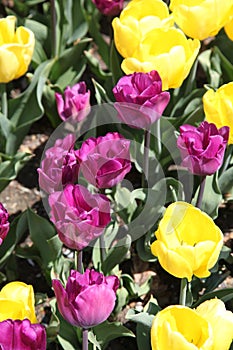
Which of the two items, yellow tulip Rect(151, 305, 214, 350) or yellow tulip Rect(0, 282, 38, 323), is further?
yellow tulip Rect(0, 282, 38, 323)

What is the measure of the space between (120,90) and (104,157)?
21 centimetres

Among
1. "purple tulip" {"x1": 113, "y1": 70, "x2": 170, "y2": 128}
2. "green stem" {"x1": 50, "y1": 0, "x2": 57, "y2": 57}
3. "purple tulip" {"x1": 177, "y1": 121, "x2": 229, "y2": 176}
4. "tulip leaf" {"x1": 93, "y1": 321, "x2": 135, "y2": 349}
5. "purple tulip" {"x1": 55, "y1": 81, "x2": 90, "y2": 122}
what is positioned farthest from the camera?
"green stem" {"x1": 50, "y1": 0, "x2": 57, "y2": 57}

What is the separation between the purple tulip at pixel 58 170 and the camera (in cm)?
206

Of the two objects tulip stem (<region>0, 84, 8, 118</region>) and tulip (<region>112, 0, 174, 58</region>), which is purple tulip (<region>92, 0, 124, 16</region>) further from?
tulip stem (<region>0, 84, 8, 118</region>)

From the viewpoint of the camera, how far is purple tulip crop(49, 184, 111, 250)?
190cm

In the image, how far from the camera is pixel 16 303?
1892 millimetres

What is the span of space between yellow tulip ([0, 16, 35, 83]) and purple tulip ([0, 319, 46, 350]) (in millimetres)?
955

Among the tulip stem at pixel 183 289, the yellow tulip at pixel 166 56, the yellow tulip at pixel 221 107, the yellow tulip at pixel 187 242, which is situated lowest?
the tulip stem at pixel 183 289

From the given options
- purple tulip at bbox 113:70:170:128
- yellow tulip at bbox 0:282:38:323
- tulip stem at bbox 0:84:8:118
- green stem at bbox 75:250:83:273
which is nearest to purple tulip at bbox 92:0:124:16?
tulip stem at bbox 0:84:8:118

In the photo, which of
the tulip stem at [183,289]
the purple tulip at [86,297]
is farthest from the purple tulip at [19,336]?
the tulip stem at [183,289]

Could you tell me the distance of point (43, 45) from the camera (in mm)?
3164

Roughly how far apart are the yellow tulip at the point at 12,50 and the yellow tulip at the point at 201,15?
0.46m

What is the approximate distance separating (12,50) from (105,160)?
0.62m

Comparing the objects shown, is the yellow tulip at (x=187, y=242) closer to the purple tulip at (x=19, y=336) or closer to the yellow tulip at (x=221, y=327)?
the yellow tulip at (x=221, y=327)
